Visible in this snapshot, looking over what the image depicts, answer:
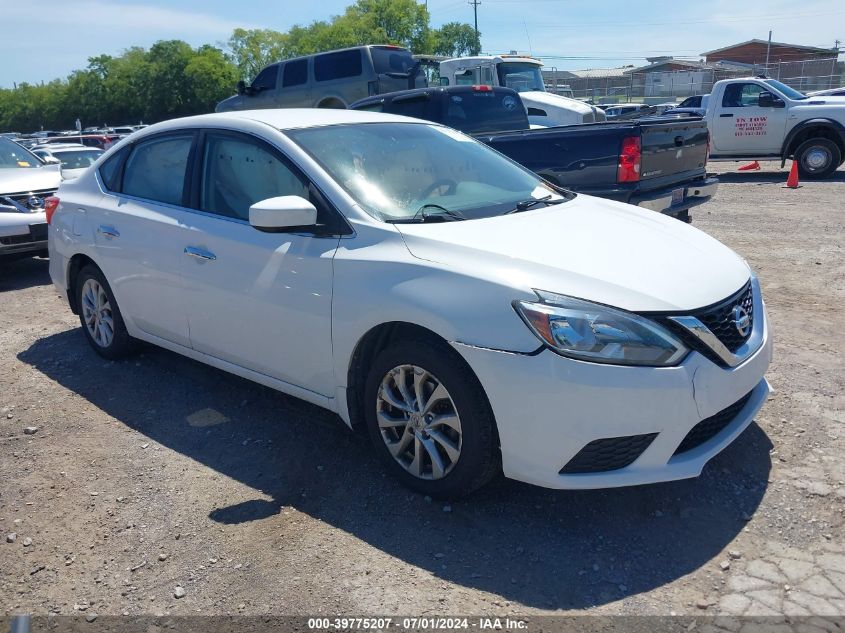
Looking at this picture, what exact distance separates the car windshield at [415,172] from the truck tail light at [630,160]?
2.07m

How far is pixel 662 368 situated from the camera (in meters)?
2.85

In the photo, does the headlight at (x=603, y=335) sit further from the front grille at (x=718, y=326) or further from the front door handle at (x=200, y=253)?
the front door handle at (x=200, y=253)

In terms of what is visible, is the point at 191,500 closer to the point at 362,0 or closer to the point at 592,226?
the point at 592,226

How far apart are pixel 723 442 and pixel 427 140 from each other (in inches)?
94.0

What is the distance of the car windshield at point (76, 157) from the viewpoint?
12945 mm

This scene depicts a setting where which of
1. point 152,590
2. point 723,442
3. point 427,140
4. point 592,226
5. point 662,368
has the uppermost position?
point 427,140

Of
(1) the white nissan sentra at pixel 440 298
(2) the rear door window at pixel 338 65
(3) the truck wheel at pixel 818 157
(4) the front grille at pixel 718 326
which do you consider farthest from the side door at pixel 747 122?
(4) the front grille at pixel 718 326

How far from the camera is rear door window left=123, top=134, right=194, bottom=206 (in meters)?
4.57

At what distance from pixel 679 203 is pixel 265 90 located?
10712mm

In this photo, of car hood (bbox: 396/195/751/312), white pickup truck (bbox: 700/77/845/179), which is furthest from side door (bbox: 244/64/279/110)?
car hood (bbox: 396/195/751/312)

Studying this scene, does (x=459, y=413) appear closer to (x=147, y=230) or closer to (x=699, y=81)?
(x=147, y=230)

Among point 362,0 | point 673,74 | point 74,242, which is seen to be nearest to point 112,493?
point 74,242

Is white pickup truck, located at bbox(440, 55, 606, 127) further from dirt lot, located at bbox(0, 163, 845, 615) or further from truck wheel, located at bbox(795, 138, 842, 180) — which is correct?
dirt lot, located at bbox(0, 163, 845, 615)

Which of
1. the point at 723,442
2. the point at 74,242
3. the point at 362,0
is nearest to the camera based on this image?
the point at 723,442
